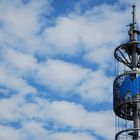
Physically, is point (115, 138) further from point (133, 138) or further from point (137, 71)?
point (137, 71)

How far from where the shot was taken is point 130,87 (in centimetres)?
11900

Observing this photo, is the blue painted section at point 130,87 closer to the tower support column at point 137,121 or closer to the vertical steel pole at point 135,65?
the vertical steel pole at point 135,65

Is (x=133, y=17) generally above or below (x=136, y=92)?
above

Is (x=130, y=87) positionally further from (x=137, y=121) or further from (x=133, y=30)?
(x=133, y=30)

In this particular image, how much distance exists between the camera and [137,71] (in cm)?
12019

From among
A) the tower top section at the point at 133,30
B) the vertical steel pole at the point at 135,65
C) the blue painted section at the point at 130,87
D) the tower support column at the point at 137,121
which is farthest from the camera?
the tower top section at the point at 133,30

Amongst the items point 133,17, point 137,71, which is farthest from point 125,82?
point 133,17

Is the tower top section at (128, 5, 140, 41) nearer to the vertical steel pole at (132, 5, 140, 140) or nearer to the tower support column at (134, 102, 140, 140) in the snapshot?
the vertical steel pole at (132, 5, 140, 140)

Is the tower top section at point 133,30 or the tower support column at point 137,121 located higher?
the tower top section at point 133,30

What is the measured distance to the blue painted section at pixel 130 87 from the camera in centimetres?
11862

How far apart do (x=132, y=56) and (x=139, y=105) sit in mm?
7944

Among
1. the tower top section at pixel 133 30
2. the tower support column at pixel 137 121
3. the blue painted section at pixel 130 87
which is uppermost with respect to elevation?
the tower top section at pixel 133 30

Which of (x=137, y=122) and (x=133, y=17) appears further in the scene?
(x=133, y=17)

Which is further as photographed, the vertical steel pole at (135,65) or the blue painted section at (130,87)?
the blue painted section at (130,87)
